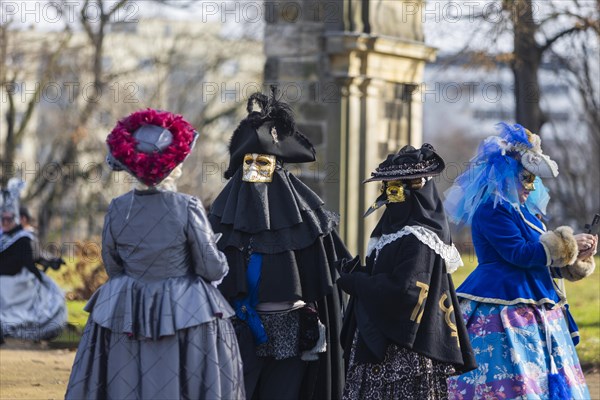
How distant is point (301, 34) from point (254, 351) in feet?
20.4

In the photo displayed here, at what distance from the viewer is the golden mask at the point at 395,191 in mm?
6352

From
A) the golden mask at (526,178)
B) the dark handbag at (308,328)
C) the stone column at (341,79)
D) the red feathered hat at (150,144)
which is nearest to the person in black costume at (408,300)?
the dark handbag at (308,328)

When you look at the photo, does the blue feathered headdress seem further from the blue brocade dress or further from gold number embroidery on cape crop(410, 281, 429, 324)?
gold number embroidery on cape crop(410, 281, 429, 324)

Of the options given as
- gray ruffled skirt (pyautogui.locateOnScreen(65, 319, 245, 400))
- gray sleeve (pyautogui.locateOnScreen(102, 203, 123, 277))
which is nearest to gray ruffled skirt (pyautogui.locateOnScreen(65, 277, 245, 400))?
gray ruffled skirt (pyautogui.locateOnScreen(65, 319, 245, 400))

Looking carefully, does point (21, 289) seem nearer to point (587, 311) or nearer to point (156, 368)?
point (587, 311)

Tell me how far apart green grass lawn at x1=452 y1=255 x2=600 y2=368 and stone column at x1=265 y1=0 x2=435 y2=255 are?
192 centimetres

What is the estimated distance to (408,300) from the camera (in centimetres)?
614

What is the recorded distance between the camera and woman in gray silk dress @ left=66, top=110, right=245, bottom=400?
5668 millimetres

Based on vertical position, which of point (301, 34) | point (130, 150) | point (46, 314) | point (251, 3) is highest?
point (251, 3)

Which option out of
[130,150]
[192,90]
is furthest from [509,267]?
[192,90]

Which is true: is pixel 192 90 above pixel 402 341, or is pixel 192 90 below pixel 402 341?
above

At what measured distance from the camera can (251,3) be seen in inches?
824

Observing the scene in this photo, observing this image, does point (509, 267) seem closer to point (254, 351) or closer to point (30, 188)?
point (254, 351)

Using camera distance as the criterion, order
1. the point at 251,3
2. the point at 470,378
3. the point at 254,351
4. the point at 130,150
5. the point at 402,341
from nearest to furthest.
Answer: the point at 130,150 → the point at 402,341 → the point at 254,351 → the point at 470,378 → the point at 251,3
